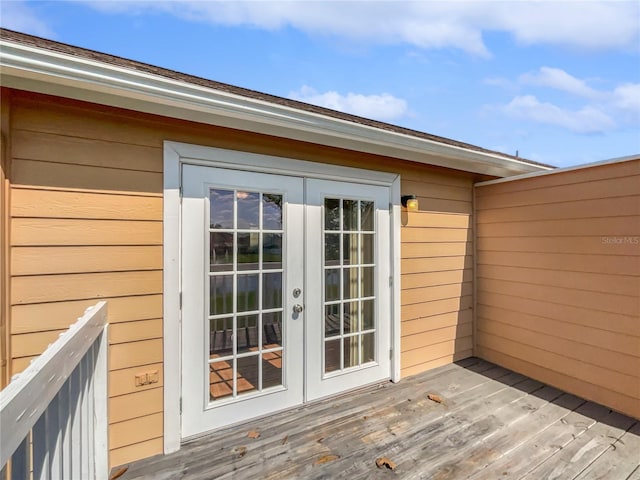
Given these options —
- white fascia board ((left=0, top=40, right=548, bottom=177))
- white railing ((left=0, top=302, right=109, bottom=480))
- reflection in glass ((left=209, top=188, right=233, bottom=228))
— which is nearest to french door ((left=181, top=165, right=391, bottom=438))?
reflection in glass ((left=209, top=188, right=233, bottom=228))

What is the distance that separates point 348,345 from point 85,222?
2.33 metres

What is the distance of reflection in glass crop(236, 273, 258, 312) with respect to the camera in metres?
2.50

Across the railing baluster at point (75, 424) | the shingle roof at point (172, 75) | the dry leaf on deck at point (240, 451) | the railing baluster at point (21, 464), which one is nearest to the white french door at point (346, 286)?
the shingle roof at point (172, 75)

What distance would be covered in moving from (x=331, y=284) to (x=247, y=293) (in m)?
0.80

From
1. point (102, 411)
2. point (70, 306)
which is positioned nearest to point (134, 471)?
point (102, 411)

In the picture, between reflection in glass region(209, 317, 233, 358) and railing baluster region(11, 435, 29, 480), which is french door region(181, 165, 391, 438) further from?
railing baluster region(11, 435, 29, 480)

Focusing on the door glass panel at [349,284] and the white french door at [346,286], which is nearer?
the white french door at [346,286]

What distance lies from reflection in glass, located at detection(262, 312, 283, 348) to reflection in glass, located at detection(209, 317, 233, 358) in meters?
0.27

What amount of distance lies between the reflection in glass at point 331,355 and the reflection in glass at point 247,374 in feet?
2.15

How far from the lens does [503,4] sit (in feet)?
11.6

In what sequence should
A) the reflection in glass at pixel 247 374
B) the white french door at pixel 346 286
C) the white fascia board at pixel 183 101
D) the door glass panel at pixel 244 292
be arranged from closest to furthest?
1. the white fascia board at pixel 183 101
2. the door glass panel at pixel 244 292
3. the reflection in glass at pixel 247 374
4. the white french door at pixel 346 286

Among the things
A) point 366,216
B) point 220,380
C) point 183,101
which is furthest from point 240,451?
point 183,101

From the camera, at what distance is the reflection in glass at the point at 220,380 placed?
2.43m

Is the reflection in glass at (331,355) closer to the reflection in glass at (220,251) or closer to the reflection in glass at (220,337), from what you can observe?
the reflection in glass at (220,337)
